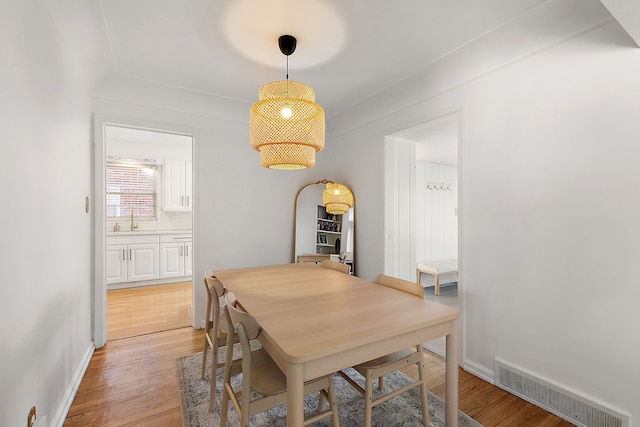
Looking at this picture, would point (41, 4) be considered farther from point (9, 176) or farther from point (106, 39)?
point (9, 176)

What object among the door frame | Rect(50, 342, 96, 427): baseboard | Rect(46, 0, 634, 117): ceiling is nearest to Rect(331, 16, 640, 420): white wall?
Rect(46, 0, 634, 117): ceiling

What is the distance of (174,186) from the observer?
5359 millimetres

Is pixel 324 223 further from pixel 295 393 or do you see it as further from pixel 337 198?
pixel 295 393

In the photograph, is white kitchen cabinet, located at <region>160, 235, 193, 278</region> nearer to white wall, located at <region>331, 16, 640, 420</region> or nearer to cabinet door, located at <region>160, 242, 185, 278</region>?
cabinet door, located at <region>160, 242, 185, 278</region>

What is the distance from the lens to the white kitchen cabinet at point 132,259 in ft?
14.9

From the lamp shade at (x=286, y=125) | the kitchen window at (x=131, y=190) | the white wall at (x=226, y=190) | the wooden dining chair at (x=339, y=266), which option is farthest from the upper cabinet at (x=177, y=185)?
the lamp shade at (x=286, y=125)

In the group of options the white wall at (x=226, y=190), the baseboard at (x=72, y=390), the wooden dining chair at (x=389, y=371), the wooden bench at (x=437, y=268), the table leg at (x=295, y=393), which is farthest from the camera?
the wooden bench at (x=437, y=268)

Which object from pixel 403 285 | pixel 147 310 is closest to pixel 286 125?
pixel 403 285

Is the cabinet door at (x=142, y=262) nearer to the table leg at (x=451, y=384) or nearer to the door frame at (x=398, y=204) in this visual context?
the door frame at (x=398, y=204)

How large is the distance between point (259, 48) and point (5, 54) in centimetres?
142

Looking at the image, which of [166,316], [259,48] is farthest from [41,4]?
[166,316]

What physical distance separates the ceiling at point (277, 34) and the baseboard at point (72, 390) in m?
2.30

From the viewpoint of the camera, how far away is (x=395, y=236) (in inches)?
127

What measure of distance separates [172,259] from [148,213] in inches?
41.6
